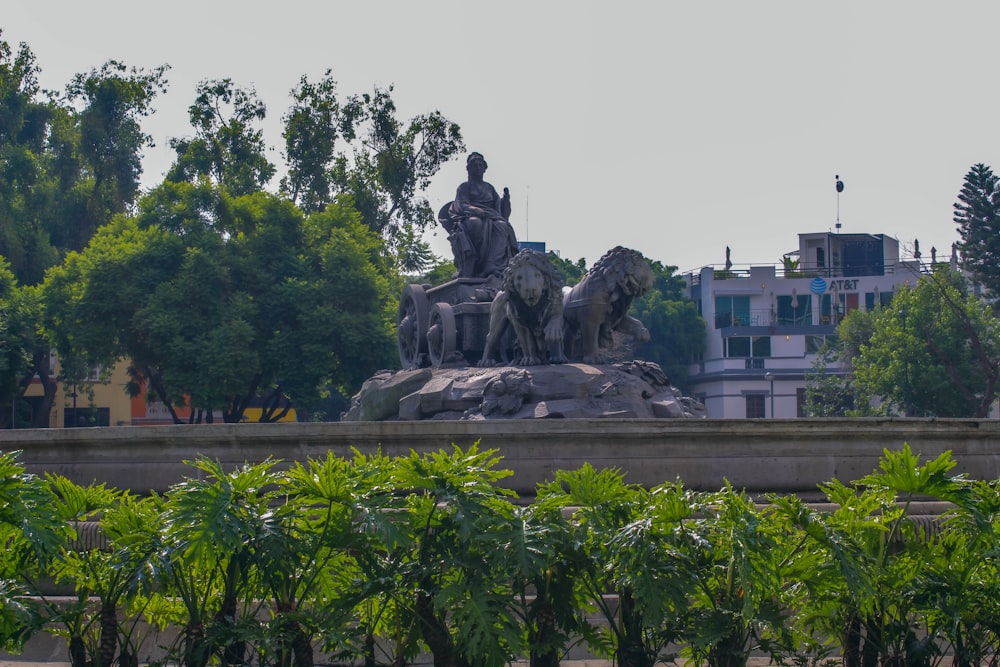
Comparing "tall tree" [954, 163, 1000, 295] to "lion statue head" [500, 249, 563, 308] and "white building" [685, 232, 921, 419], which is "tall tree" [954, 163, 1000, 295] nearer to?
"white building" [685, 232, 921, 419]

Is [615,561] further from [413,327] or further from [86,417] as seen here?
[86,417]

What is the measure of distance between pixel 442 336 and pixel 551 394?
3017 millimetres

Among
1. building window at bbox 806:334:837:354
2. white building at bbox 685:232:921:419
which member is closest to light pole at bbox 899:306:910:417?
building window at bbox 806:334:837:354

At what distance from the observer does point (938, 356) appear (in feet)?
137

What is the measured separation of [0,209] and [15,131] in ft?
15.6

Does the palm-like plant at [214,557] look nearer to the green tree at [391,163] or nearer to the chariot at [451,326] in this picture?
the chariot at [451,326]

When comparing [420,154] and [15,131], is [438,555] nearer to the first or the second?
[420,154]

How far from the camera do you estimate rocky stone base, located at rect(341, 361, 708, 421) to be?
49.2 feet

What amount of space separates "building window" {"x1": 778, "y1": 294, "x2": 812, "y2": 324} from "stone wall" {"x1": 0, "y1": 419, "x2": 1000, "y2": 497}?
54.8 metres

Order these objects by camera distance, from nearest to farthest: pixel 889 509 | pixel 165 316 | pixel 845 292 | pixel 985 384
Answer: pixel 889 509, pixel 165 316, pixel 985 384, pixel 845 292

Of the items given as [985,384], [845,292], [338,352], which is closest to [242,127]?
[338,352]

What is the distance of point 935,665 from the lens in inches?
277

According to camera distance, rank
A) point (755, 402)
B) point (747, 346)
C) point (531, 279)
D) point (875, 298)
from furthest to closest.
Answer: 1. point (747, 346)
2. point (755, 402)
3. point (875, 298)
4. point (531, 279)

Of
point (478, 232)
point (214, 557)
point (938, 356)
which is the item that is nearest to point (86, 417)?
point (938, 356)
